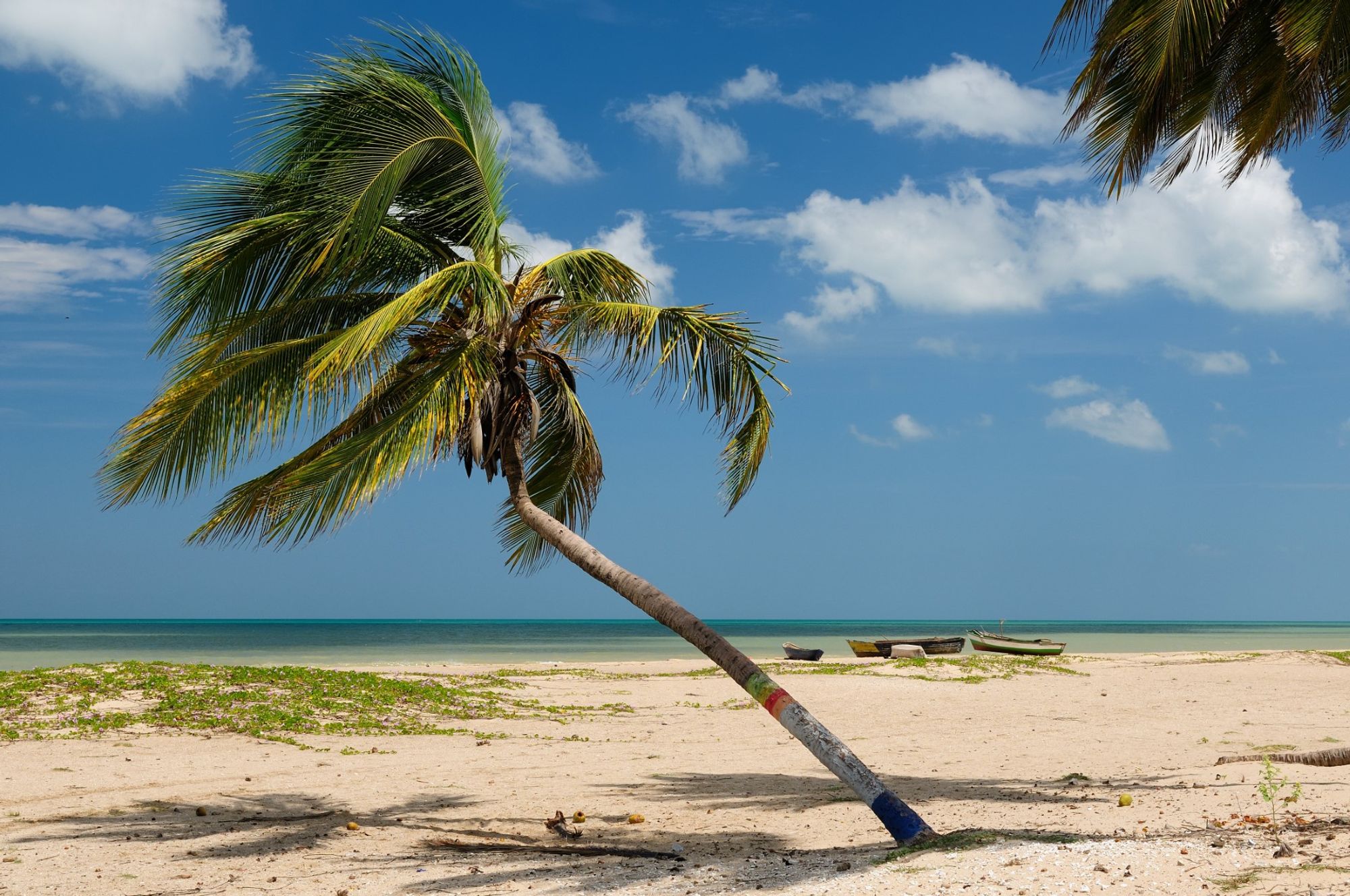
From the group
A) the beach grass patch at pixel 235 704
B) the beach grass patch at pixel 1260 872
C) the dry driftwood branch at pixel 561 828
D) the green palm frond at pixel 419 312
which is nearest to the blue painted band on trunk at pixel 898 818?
the beach grass patch at pixel 1260 872

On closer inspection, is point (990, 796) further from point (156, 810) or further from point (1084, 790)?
point (156, 810)

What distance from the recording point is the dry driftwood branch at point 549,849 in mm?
7051

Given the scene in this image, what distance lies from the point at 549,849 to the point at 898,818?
8.21 feet

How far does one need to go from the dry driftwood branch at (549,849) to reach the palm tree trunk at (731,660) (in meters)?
1.24

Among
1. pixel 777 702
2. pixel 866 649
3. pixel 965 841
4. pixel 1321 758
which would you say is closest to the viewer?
pixel 965 841

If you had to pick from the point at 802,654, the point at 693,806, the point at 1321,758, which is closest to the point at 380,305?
the point at 693,806

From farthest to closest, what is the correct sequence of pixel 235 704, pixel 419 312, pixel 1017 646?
1. pixel 1017 646
2. pixel 235 704
3. pixel 419 312

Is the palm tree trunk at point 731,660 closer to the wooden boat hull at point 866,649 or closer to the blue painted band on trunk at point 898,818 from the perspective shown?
the blue painted band on trunk at point 898,818

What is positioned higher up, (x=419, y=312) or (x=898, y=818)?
(x=419, y=312)

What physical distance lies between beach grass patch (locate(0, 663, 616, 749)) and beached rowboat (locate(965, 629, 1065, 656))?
1639cm

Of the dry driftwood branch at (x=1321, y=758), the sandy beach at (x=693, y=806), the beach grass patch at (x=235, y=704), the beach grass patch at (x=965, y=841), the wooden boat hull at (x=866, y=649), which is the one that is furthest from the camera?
the wooden boat hull at (x=866, y=649)

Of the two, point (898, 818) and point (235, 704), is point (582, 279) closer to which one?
point (898, 818)

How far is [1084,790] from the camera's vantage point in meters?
8.74

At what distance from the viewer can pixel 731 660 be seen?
682 centimetres
